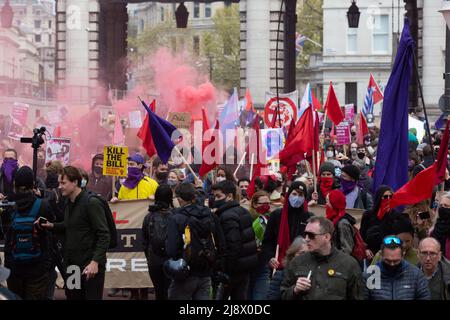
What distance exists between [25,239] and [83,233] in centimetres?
55

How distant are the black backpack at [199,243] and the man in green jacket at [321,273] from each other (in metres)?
2.72

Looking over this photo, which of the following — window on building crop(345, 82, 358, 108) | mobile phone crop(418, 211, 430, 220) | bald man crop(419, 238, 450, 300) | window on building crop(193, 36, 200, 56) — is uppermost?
window on building crop(193, 36, 200, 56)

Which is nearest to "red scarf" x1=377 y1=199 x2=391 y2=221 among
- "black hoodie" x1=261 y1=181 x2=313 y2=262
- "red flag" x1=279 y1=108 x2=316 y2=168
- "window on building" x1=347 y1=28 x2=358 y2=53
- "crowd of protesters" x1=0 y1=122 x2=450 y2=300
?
"crowd of protesters" x1=0 y1=122 x2=450 y2=300

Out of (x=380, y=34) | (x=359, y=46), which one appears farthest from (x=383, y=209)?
(x=359, y=46)

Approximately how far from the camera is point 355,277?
9.77m

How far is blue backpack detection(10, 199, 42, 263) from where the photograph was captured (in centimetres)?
1279

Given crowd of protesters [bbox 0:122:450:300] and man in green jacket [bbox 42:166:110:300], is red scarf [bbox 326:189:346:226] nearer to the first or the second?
crowd of protesters [bbox 0:122:450:300]

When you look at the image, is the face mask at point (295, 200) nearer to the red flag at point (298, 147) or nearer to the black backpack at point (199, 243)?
the black backpack at point (199, 243)

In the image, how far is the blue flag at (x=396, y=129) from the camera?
1487 cm

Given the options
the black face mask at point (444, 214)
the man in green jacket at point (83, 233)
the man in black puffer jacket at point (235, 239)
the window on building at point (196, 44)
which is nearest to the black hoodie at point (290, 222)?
the man in black puffer jacket at point (235, 239)

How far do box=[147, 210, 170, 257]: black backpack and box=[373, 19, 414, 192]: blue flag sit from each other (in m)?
2.40

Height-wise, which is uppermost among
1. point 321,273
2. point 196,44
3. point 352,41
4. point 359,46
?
point 196,44

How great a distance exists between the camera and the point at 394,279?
10.1m

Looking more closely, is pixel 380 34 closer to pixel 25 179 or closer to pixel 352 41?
pixel 352 41
